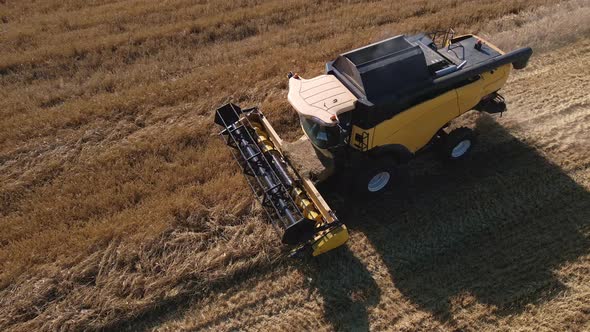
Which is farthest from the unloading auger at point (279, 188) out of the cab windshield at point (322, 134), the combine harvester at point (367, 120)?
the cab windshield at point (322, 134)

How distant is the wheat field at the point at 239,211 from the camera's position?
6.04 metres

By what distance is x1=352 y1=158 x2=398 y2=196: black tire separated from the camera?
6.46 meters

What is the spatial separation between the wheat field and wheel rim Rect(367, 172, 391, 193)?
1.31ft

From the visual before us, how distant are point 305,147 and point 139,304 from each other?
11.1 feet

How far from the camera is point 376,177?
679cm

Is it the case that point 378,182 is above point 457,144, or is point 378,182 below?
below

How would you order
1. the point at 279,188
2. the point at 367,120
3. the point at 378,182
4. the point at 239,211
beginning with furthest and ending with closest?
the point at 239,211 < the point at 378,182 < the point at 279,188 < the point at 367,120

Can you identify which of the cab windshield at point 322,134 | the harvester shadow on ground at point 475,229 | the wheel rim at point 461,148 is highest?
the cab windshield at point 322,134

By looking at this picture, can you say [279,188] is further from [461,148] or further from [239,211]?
[461,148]

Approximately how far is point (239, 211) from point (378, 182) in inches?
89.7

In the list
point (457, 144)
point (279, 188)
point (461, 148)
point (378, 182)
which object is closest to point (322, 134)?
point (279, 188)

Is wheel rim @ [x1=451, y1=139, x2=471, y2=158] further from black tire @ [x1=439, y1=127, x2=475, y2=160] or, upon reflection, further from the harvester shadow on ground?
the harvester shadow on ground

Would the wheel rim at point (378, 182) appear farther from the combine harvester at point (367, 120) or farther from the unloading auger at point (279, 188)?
the unloading auger at point (279, 188)

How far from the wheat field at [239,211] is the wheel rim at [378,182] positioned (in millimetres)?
399
